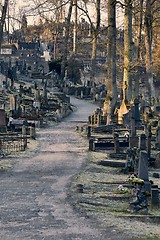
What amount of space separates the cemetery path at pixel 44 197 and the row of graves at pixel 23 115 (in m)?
0.89

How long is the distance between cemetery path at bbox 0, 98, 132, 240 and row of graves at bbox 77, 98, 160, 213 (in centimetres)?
113

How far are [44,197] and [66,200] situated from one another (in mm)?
574

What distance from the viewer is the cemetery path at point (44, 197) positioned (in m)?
10.1

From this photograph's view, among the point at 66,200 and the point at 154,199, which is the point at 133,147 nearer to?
the point at 154,199

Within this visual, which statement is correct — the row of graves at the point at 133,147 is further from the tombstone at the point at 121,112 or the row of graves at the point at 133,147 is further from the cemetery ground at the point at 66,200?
the cemetery ground at the point at 66,200

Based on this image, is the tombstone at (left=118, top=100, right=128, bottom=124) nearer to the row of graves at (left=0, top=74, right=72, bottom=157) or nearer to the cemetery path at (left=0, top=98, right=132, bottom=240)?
the row of graves at (left=0, top=74, right=72, bottom=157)

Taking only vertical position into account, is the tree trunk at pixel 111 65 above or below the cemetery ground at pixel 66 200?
above

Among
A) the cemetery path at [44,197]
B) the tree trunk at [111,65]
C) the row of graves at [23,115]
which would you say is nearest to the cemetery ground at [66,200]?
the cemetery path at [44,197]

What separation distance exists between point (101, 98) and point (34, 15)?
18735 millimetres

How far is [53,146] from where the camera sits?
21344mm

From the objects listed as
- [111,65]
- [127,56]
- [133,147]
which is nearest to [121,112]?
[111,65]

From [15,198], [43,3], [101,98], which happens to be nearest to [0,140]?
[15,198]

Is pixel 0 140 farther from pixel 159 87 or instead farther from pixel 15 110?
pixel 159 87

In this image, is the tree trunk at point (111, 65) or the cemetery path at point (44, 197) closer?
the cemetery path at point (44, 197)
